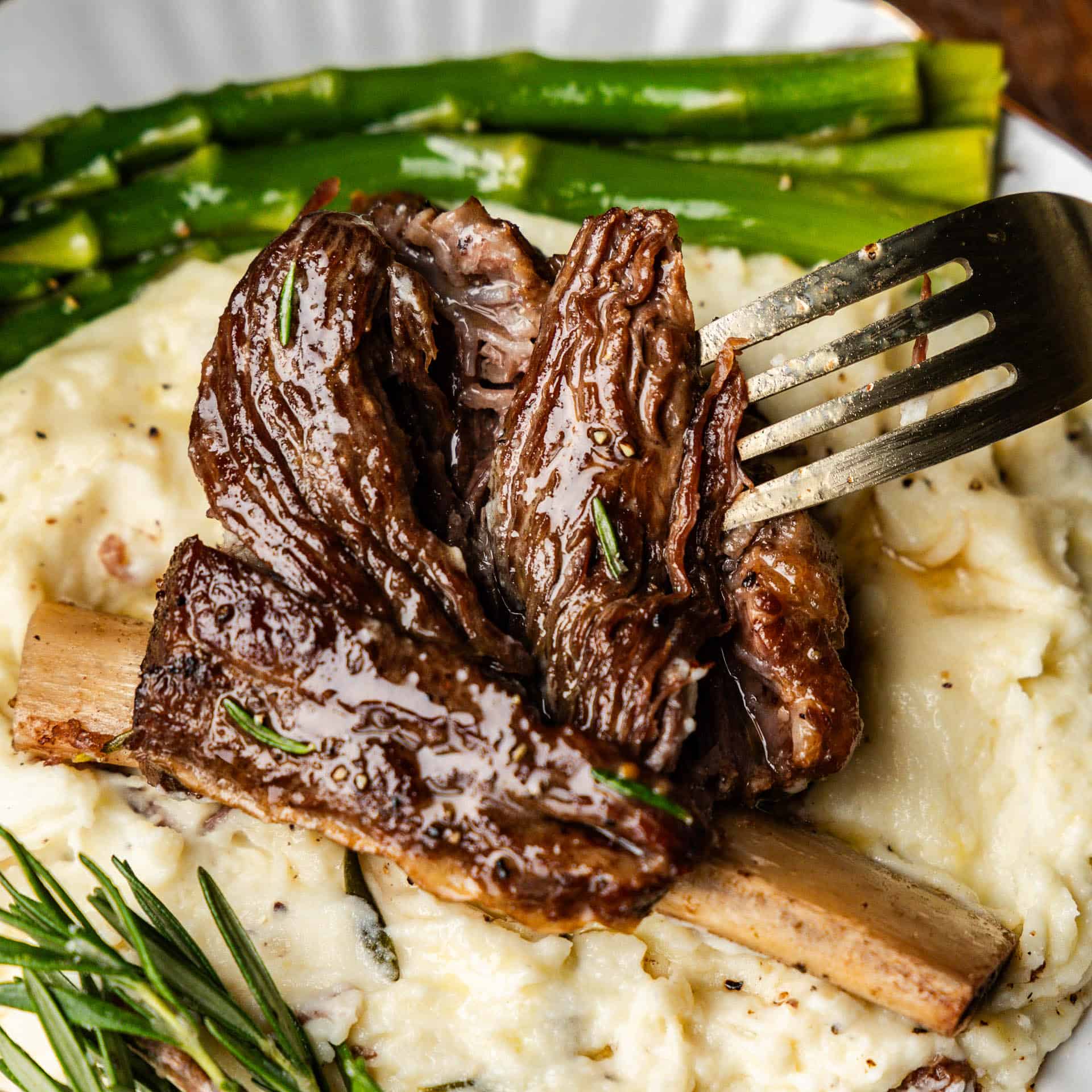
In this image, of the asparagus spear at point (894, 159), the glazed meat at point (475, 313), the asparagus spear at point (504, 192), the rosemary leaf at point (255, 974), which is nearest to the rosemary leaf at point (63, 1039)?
the rosemary leaf at point (255, 974)

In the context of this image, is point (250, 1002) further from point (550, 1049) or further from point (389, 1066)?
point (550, 1049)

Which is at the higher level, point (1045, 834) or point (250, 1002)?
point (1045, 834)

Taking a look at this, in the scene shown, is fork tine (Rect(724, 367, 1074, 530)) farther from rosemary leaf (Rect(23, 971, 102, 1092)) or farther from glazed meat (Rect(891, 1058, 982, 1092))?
rosemary leaf (Rect(23, 971, 102, 1092))

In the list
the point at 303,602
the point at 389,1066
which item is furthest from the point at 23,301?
the point at 389,1066

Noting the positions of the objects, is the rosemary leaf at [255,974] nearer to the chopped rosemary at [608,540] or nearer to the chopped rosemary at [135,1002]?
the chopped rosemary at [135,1002]

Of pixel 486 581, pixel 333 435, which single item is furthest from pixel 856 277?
pixel 333 435

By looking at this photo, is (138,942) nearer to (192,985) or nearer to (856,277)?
(192,985)

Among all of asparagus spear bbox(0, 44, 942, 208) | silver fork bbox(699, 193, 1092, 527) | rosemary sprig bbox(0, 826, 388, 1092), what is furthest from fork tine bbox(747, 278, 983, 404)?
rosemary sprig bbox(0, 826, 388, 1092)
